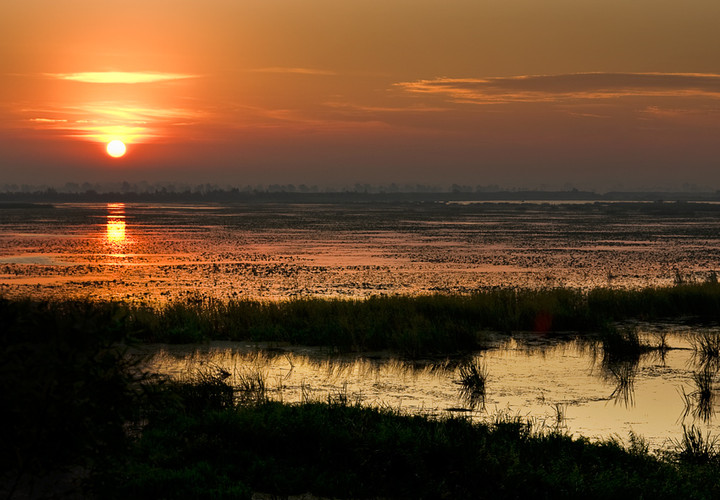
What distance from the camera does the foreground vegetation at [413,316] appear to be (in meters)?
22.4

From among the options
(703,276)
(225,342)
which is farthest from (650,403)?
(703,276)

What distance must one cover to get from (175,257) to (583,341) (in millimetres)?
35523

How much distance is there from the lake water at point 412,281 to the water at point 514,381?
5 centimetres

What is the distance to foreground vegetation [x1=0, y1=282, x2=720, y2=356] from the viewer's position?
22.4m

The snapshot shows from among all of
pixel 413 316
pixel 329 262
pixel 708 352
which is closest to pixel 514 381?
pixel 708 352

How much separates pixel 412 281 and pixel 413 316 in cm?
1536

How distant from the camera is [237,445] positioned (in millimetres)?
12094

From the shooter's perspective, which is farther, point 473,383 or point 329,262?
point 329,262

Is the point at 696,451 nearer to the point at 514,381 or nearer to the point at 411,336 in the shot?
the point at 514,381

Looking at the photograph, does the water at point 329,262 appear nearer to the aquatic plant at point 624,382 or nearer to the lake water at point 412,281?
the lake water at point 412,281

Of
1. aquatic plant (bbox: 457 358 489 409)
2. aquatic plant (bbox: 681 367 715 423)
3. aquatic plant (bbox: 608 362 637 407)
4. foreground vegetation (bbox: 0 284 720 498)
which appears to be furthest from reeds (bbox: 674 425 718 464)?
aquatic plant (bbox: 457 358 489 409)

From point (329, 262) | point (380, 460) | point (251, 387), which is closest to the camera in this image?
point (380, 460)

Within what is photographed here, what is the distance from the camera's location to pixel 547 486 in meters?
10.5

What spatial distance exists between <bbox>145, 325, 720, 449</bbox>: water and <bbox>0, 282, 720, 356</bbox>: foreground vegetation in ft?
3.15
